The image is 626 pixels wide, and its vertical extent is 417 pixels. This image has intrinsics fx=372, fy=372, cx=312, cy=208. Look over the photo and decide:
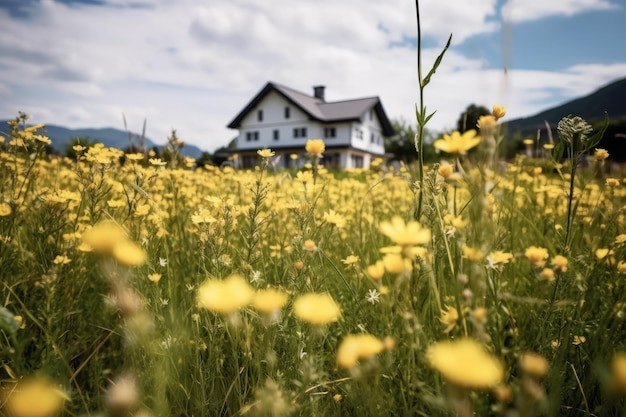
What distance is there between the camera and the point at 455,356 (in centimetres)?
48

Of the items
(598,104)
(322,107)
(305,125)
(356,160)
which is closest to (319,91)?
(322,107)

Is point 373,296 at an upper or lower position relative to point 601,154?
lower

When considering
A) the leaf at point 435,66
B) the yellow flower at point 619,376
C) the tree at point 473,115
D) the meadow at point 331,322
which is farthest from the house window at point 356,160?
the yellow flower at point 619,376

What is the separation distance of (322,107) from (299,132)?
11.7 feet

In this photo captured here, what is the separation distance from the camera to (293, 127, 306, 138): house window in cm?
3151

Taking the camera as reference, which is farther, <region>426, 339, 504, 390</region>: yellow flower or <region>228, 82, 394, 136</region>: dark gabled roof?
<region>228, 82, 394, 136</region>: dark gabled roof

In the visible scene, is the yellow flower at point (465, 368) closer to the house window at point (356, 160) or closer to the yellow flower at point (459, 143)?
the yellow flower at point (459, 143)

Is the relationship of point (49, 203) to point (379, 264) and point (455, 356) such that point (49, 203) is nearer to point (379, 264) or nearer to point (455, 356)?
point (379, 264)

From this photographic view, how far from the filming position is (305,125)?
103ft

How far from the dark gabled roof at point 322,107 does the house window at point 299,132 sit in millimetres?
1606

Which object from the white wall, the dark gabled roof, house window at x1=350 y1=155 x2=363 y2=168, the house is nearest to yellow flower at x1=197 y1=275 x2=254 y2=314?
the house

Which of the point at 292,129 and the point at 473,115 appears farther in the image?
the point at 292,129

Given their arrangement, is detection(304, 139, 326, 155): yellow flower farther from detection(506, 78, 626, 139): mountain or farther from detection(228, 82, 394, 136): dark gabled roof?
detection(506, 78, 626, 139): mountain

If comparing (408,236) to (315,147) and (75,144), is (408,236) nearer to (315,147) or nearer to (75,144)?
(315,147)
